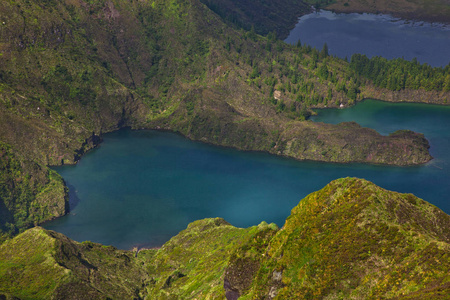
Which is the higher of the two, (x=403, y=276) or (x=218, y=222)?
(x=403, y=276)

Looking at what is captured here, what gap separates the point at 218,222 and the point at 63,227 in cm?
6423

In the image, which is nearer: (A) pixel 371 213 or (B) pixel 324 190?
(A) pixel 371 213

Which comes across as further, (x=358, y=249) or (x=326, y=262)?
(x=326, y=262)

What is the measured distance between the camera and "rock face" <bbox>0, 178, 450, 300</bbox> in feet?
263

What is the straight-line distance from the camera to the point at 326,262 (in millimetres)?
86312

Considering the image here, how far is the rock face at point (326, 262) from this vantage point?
→ 80.2 meters

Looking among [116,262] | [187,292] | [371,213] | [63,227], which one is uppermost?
[371,213]

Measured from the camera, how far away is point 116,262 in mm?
153250

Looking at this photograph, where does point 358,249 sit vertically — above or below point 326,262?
above

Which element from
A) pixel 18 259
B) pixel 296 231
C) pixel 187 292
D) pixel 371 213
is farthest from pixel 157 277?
pixel 371 213

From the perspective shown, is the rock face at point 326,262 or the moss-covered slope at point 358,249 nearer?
the moss-covered slope at point 358,249

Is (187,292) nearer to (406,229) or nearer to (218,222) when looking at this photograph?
(218,222)

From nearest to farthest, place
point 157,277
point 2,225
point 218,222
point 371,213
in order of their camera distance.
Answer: point 371,213 → point 157,277 → point 218,222 → point 2,225

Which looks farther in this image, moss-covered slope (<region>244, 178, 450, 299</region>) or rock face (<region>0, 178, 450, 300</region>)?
rock face (<region>0, 178, 450, 300</region>)
